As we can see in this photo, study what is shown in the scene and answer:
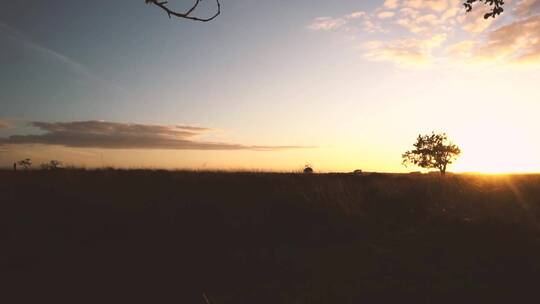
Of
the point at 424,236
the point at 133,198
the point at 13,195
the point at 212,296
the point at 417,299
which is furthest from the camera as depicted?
the point at 133,198

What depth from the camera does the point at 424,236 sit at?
782 centimetres

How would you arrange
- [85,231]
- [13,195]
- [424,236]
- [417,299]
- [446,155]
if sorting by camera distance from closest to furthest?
[417,299] < [424,236] < [85,231] < [13,195] < [446,155]

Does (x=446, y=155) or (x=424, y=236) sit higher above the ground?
(x=446, y=155)

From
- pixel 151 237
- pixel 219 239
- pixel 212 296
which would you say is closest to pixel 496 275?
pixel 212 296

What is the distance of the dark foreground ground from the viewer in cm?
526

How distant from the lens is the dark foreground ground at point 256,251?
5262mm

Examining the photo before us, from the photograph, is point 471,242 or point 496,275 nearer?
point 496,275

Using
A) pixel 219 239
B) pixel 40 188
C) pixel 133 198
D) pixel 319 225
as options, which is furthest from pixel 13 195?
pixel 319 225

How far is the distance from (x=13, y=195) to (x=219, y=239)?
6.27 meters

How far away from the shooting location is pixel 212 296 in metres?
5.22

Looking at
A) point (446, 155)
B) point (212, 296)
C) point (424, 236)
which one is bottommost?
point (212, 296)

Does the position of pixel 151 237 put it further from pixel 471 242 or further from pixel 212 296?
→ pixel 471 242

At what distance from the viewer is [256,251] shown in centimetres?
742

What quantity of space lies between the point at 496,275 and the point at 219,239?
16.0ft
